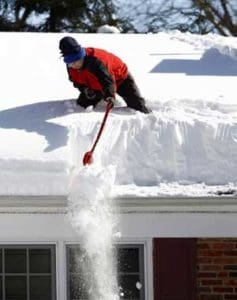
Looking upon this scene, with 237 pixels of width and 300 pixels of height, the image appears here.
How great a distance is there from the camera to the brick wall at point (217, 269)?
7969mm

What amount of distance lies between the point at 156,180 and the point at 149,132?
0.54m

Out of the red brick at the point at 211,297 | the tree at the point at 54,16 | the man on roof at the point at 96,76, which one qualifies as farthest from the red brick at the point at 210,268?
the tree at the point at 54,16

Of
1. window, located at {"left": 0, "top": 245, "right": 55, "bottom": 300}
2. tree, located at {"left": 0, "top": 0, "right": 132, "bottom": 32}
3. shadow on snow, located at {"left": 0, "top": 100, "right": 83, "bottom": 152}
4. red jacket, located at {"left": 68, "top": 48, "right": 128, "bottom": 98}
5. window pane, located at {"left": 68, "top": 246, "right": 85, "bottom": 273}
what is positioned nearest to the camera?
shadow on snow, located at {"left": 0, "top": 100, "right": 83, "bottom": 152}

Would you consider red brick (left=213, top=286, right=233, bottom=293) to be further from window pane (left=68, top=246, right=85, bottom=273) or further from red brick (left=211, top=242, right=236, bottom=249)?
window pane (left=68, top=246, right=85, bottom=273)

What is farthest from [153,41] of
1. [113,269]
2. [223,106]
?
[113,269]

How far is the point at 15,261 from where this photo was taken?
26.4ft

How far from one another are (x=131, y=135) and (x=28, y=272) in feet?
5.27

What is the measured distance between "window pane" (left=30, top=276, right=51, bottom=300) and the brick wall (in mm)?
1281

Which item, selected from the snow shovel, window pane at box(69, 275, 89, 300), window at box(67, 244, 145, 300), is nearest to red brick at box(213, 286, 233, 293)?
window at box(67, 244, 145, 300)

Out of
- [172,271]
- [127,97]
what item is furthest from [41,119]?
[172,271]

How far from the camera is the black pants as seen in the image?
7789 mm

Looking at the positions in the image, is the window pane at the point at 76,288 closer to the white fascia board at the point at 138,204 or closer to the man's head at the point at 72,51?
the white fascia board at the point at 138,204

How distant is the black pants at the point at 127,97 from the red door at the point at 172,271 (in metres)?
1.18

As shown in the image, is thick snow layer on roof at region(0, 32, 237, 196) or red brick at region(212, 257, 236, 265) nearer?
thick snow layer on roof at region(0, 32, 237, 196)
